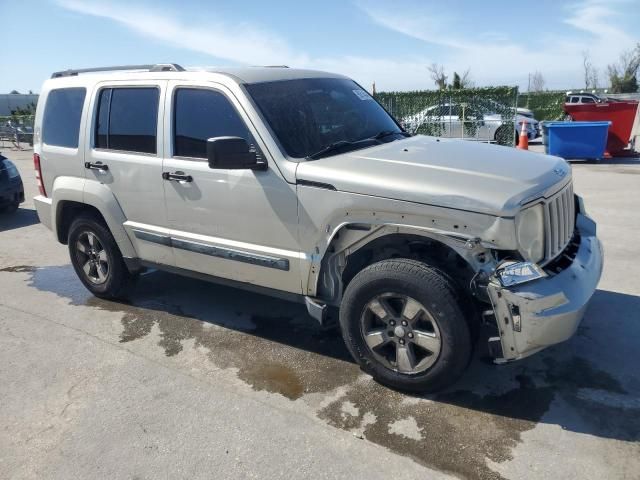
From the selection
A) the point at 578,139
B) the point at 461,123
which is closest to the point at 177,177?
the point at 578,139

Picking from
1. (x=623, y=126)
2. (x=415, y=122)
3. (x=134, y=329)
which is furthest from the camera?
(x=415, y=122)

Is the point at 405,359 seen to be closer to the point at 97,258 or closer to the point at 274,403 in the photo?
the point at 274,403

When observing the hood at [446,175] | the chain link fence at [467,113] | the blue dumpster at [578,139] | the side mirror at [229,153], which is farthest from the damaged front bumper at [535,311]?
the chain link fence at [467,113]

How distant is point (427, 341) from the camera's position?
3.22 m

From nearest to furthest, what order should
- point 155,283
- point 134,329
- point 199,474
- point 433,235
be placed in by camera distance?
point 199,474 → point 433,235 → point 134,329 → point 155,283

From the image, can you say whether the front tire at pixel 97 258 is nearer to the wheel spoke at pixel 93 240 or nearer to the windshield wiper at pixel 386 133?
the wheel spoke at pixel 93 240

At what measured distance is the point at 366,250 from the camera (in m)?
3.57

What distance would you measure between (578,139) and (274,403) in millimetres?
12258

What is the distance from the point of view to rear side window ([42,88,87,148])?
4875mm

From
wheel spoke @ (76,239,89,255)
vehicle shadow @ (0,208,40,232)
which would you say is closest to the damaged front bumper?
wheel spoke @ (76,239,89,255)

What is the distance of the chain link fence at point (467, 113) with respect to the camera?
55.1 feet

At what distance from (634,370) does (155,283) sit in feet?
14.5

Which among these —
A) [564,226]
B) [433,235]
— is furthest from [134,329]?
[564,226]

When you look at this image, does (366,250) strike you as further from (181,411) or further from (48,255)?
(48,255)
